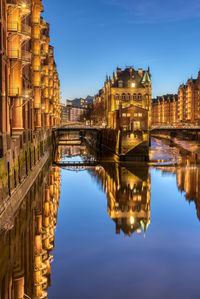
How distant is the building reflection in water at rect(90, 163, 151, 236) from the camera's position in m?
27.5

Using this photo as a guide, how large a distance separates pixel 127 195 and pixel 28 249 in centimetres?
1783

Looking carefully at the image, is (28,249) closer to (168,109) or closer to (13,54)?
(13,54)

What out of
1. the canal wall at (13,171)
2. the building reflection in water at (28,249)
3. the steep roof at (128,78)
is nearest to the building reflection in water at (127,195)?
the building reflection in water at (28,249)

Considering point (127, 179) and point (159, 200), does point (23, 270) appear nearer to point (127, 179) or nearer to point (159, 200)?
point (159, 200)

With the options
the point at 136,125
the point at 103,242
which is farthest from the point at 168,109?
the point at 103,242

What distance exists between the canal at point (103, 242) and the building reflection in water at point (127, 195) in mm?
93

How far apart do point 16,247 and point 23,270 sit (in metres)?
2.73

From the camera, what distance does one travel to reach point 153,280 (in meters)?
17.3

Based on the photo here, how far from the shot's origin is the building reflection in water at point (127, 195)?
27469 mm

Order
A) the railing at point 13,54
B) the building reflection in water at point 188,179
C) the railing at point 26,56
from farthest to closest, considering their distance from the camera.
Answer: the building reflection in water at point 188,179, the railing at point 26,56, the railing at point 13,54

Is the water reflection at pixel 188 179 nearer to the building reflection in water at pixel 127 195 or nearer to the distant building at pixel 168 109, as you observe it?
the building reflection in water at pixel 127 195

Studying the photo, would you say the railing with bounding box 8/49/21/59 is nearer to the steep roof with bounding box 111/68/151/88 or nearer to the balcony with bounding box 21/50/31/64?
the balcony with bounding box 21/50/31/64

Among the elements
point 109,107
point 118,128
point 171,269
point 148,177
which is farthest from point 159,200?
point 109,107

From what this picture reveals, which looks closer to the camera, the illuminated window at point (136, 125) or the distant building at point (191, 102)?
the illuminated window at point (136, 125)
